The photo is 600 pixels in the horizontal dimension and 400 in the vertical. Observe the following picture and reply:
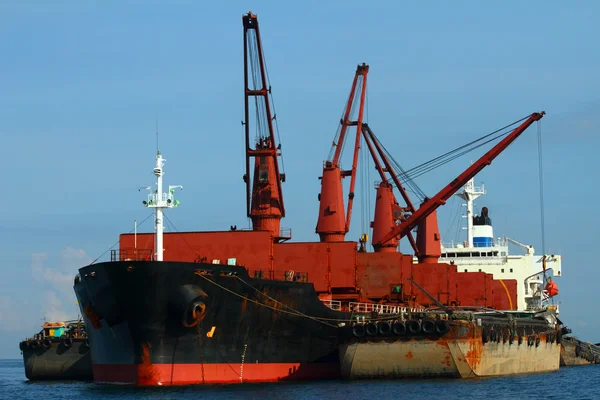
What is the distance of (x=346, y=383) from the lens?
4156 cm

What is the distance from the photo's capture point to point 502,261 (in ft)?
231

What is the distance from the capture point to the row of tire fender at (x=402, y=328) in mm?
41750

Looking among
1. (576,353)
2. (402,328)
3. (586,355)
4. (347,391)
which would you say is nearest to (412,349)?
(402,328)

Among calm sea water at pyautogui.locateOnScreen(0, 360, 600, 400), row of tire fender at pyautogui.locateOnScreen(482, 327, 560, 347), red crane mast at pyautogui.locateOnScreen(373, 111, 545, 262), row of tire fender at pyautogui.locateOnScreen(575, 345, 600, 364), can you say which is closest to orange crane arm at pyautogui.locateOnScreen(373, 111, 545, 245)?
red crane mast at pyautogui.locateOnScreen(373, 111, 545, 262)

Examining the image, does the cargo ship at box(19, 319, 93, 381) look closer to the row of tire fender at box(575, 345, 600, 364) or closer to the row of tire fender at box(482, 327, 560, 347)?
the row of tire fender at box(482, 327, 560, 347)

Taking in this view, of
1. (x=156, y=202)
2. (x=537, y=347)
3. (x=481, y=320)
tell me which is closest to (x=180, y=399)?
(x=156, y=202)

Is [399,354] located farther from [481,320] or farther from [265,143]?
[265,143]

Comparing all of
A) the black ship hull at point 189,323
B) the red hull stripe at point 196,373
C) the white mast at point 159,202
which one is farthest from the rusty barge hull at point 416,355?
the white mast at point 159,202

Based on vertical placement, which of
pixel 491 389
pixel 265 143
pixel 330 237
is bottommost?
pixel 491 389

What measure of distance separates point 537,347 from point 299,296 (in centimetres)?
1566

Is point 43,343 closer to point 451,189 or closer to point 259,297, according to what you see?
point 259,297

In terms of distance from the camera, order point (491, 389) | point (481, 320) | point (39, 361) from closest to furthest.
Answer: point (491, 389) < point (481, 320) < point (39, 361)

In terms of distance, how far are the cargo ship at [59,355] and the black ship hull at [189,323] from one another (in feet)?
22.7

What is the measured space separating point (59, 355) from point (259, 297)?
522 inches
